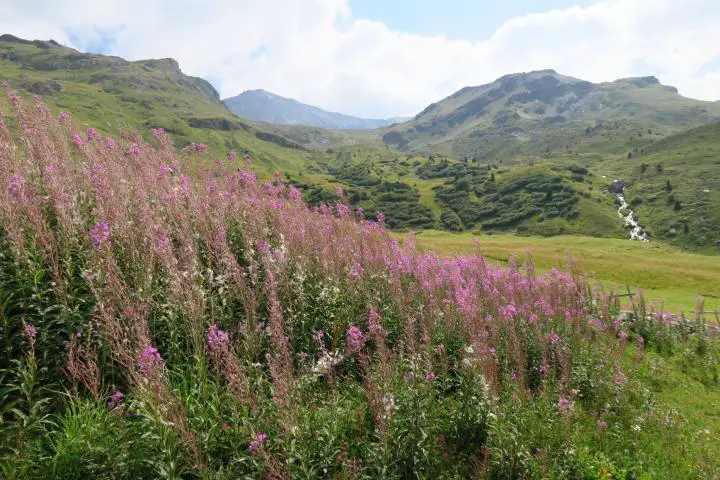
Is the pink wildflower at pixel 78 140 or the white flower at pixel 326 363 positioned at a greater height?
the pink wildflower at pixel 78 140

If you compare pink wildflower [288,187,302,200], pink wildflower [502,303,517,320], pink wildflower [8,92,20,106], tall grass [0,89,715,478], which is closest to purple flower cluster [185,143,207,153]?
tall grass [0,89,715,478]

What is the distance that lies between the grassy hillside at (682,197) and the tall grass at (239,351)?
155613 millimetres

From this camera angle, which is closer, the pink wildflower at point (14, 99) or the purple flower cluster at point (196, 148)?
the pink wildflower at point (14, 99)

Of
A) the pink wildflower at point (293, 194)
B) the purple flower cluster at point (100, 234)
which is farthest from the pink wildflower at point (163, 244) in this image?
the pink wildflower at point (293, 194)

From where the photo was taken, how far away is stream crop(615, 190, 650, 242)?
13762 cm

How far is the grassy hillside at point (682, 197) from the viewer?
5218 inches

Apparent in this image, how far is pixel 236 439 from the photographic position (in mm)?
5434

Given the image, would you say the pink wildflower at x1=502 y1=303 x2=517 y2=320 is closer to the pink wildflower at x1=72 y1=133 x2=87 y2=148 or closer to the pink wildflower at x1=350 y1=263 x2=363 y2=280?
the pink wildflower at x1=350 y1=263 x2=363 y2=280

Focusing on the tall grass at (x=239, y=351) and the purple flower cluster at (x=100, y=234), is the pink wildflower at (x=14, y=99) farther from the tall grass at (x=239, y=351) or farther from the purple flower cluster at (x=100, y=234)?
the purple flower cluster at (x=100, y=234)

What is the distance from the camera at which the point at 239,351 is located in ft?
22.7

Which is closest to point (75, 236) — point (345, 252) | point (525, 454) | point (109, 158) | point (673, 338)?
point (109, 158)

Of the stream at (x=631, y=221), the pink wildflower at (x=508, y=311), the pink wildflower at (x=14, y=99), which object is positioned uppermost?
the pink wildflower at (x=14, y=99)

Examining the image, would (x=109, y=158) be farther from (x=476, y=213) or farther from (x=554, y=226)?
(x=476, y=213)

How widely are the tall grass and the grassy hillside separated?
15561 centimetres
